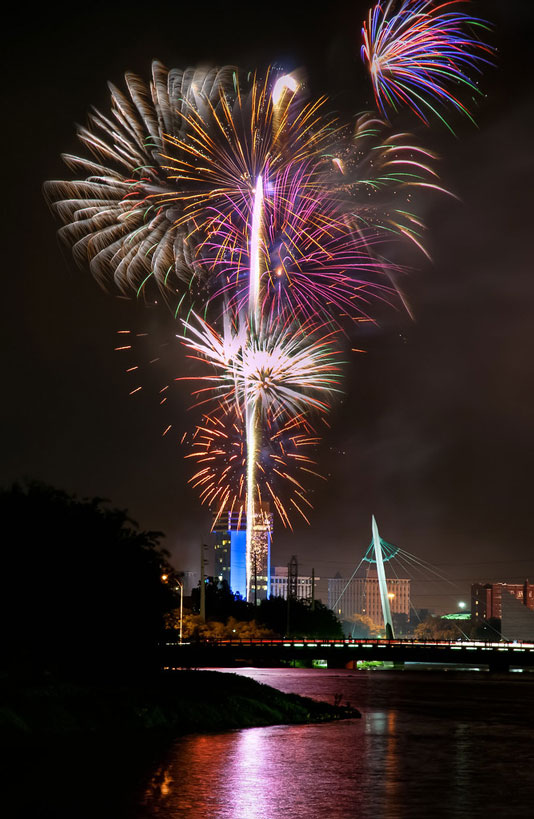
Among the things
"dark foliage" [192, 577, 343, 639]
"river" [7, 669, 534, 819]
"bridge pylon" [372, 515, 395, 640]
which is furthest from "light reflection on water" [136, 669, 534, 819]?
"dark foliage" [192, 577, 343, 639]

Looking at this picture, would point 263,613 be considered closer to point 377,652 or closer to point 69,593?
point 377,652

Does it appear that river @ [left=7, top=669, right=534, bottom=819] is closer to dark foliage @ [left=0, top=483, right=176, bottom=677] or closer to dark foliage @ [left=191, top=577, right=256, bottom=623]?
dark foliage @ [left=0, top=483, right=176, bottom=677]

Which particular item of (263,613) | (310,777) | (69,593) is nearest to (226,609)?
(263,613)

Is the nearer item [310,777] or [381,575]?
[310,777]

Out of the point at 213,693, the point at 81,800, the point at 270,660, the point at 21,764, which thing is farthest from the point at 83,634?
the point at 270,660

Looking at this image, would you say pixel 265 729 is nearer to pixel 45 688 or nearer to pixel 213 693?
pixel 213 693
